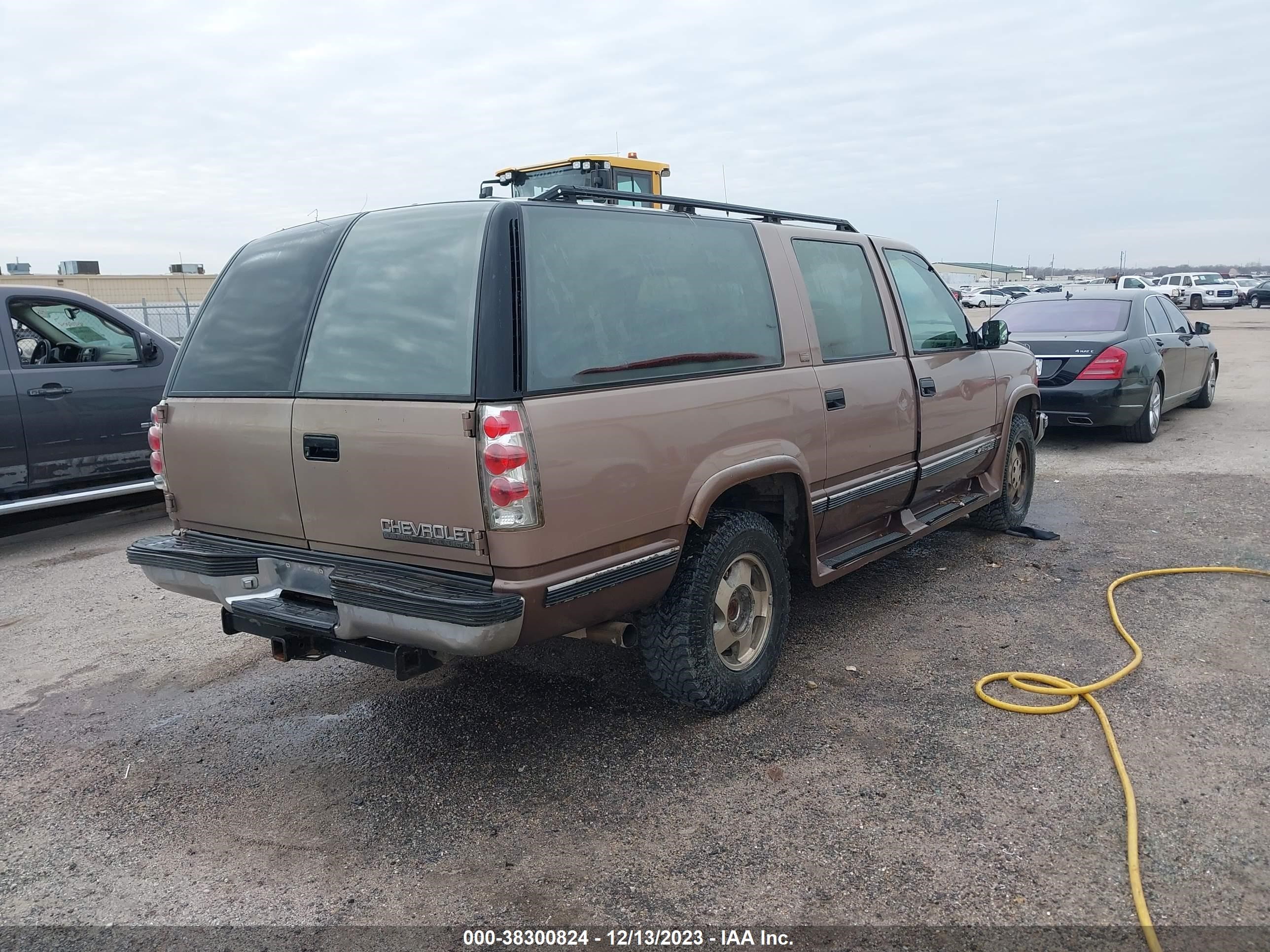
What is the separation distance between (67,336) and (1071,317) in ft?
31.5

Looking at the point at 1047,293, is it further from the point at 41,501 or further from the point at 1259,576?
the point at 41,501

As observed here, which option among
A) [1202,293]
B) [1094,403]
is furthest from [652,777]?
[1202,293]

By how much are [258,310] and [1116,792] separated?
3.63m

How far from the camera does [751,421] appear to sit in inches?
153

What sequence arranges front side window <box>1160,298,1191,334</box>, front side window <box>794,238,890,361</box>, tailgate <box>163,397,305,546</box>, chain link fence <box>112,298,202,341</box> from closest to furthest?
tailgate <box>163,397,305,546</box>, front side window <box>794,238,890,361</box>, front side window <box>1160,298,1191,334</box>, chain link fence <box>112,298,202,341</box>

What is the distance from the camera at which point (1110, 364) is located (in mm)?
9469

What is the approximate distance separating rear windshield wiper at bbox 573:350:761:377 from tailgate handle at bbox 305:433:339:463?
0.88 meters

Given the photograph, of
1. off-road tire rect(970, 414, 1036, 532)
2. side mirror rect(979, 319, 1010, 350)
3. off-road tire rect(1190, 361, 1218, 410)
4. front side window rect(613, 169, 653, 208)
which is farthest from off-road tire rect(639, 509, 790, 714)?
front side window rect(613, 169, 653, 208)

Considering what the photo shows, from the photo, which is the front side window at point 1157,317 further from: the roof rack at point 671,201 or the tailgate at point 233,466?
the tailgate at point 233,466

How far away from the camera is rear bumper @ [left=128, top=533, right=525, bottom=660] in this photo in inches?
118

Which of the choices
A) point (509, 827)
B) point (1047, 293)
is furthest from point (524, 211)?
point (1047, 293)

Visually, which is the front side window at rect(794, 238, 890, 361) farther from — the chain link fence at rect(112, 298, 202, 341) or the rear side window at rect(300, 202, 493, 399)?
the chain link fence at rect(112, 298, 202, 341)

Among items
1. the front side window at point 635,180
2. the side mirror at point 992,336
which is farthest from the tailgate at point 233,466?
the front side window at point 635,180

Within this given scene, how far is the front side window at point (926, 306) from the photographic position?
5359mm
